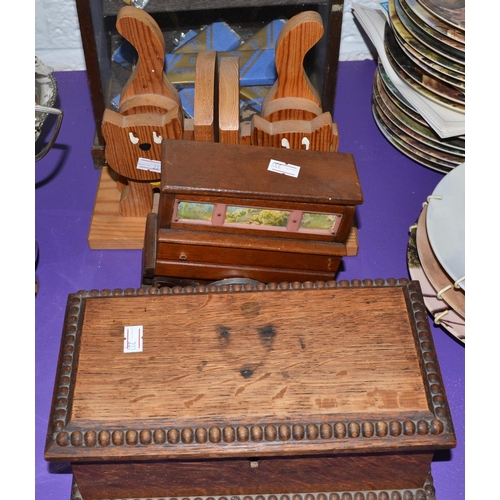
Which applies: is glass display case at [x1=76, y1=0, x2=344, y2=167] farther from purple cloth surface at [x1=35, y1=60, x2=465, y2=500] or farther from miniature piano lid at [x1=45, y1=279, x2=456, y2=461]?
miniature piano lid at [x1=45, y1=279, x2=456, y2=461]

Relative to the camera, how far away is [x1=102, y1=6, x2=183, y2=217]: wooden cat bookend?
1491 mm

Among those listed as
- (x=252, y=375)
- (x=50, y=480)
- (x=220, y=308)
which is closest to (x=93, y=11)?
(x=220, y=308)

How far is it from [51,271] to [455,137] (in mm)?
1033

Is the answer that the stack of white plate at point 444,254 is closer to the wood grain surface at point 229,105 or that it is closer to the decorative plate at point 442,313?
the decorative plate at point 442,313

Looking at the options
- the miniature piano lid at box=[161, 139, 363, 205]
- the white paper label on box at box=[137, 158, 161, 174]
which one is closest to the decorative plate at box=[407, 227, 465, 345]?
the miniature piano lid at box=[161, 139, 363, 205]

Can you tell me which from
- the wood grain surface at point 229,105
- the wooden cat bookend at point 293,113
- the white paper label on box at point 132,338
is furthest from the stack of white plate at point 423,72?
the white paper label on box at point 132,338

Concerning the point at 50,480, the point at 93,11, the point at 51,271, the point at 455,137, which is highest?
the point at 93,11

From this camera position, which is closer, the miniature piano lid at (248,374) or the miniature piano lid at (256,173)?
the miniature piano lid at (248,374)

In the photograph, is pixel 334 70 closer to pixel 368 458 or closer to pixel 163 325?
pixel 163 325

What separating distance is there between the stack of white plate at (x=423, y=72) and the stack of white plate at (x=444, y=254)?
197mm

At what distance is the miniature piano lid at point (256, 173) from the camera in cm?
140

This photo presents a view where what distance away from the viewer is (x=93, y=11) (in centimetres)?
162

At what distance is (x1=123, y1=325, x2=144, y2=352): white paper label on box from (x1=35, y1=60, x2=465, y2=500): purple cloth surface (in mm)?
401

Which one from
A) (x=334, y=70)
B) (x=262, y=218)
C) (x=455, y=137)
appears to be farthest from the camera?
(x=455, y=137)
